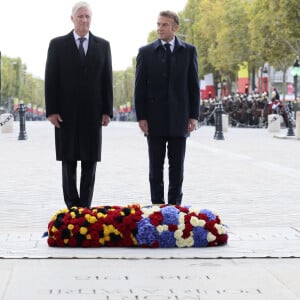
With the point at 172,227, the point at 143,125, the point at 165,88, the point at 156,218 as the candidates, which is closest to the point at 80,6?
the point at 165,88

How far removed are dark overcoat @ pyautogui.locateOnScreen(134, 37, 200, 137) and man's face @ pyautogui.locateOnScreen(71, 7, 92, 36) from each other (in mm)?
591

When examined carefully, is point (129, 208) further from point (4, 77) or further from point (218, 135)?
point (4, 77)

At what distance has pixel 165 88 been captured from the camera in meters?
8.91

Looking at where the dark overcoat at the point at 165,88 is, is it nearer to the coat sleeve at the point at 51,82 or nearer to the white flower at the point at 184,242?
the coat sleeve at the point at 51,82

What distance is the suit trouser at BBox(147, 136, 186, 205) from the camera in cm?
902

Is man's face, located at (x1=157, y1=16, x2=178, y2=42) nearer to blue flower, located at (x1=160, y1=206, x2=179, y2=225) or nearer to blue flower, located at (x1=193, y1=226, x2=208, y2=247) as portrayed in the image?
blue flower, located at (x1=160, y1=206, x2=179, y2=225)

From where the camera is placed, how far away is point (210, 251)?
24.5ft

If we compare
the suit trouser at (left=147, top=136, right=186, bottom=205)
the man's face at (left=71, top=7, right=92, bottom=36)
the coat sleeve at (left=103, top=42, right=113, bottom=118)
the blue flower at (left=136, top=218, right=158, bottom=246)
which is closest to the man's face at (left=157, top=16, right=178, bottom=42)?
the coat sleeve at (left=103, top=42, right=113, bottom=118)

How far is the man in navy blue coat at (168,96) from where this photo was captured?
8844 mm

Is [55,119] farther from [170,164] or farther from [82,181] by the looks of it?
[170,164]

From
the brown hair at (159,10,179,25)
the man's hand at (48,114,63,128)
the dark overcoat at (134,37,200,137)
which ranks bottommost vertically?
the man's hand at (48,114,63,128)

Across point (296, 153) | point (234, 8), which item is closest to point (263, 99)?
point (234, 8)

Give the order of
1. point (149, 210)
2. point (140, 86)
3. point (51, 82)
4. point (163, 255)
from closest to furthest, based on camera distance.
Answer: point (163, 255) < point (149, 210) < point (51, 82) < point (140, 86)

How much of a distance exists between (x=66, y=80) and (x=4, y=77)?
15633 cm
